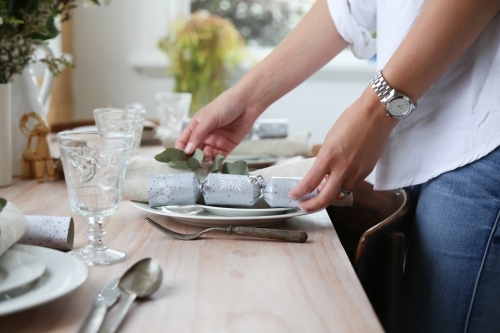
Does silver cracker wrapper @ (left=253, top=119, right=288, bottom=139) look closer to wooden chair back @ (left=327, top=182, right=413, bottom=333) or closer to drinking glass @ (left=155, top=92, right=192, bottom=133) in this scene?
drinking glass @ (left=155, top=92, right=192, bottom=133)

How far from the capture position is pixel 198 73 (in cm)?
324

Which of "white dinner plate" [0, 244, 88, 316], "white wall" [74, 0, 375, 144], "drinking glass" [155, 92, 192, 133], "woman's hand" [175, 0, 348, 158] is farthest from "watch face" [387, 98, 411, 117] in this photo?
"white wall" [74, 0, 375, 144]

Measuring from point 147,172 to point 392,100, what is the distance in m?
0.38

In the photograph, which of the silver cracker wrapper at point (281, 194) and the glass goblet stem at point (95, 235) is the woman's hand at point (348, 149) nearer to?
the silver cracker wrapper at point (281, 194)

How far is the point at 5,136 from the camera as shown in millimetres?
1241

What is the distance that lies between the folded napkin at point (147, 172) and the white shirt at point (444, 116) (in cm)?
10

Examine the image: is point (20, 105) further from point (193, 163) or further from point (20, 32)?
point (193, 163)

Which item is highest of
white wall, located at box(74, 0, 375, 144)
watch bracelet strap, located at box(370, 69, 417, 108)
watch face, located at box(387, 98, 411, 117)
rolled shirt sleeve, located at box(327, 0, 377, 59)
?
rolled shirt sleeve, located at box(327, 0, 377, 59)

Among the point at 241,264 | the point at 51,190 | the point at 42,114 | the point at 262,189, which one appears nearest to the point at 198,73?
the point at 42,114

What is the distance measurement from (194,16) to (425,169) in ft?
8.15

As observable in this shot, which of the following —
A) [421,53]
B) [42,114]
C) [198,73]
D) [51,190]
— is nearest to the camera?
[421,53]

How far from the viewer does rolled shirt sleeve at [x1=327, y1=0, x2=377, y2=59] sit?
115cm

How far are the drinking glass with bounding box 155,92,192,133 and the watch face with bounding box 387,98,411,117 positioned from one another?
1.15m

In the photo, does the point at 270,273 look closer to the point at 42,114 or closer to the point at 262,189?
the point at 262,189
